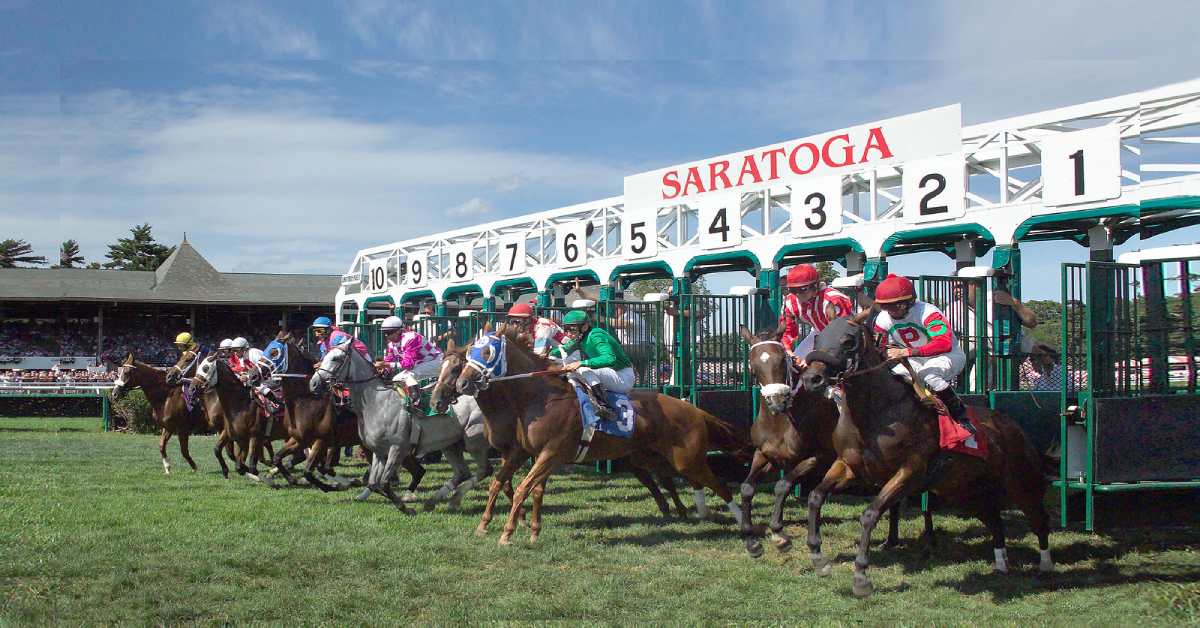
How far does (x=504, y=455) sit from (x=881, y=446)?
3216 millimetres

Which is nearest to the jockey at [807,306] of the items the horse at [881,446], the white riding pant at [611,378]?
the horse at [881,446]

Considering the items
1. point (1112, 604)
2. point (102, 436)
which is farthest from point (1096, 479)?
point (102, 436)

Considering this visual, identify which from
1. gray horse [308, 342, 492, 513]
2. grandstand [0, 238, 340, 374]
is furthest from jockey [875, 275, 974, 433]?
grandstand [0, 238, 340, 374]

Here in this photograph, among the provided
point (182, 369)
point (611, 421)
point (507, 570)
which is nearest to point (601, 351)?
point (611, 421)

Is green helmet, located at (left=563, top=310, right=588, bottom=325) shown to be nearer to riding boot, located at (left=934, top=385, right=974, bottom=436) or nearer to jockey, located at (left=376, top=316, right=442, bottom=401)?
jockey, located at (left=376, top=316, right=442, bottom=401)

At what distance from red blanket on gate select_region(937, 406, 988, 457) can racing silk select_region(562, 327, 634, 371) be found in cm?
262

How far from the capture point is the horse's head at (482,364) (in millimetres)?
7242

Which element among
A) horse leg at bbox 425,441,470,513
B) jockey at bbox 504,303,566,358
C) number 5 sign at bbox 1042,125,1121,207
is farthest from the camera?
jockey at bbox 504,303,566,358

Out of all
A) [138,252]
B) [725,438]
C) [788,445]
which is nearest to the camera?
[788,445]

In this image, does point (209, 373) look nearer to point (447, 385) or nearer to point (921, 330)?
point (447, 385)

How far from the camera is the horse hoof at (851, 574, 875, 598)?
18.4 feet

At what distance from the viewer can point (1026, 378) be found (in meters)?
8.84

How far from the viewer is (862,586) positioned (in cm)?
562

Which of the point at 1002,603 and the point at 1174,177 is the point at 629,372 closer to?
the point at 1002,603
